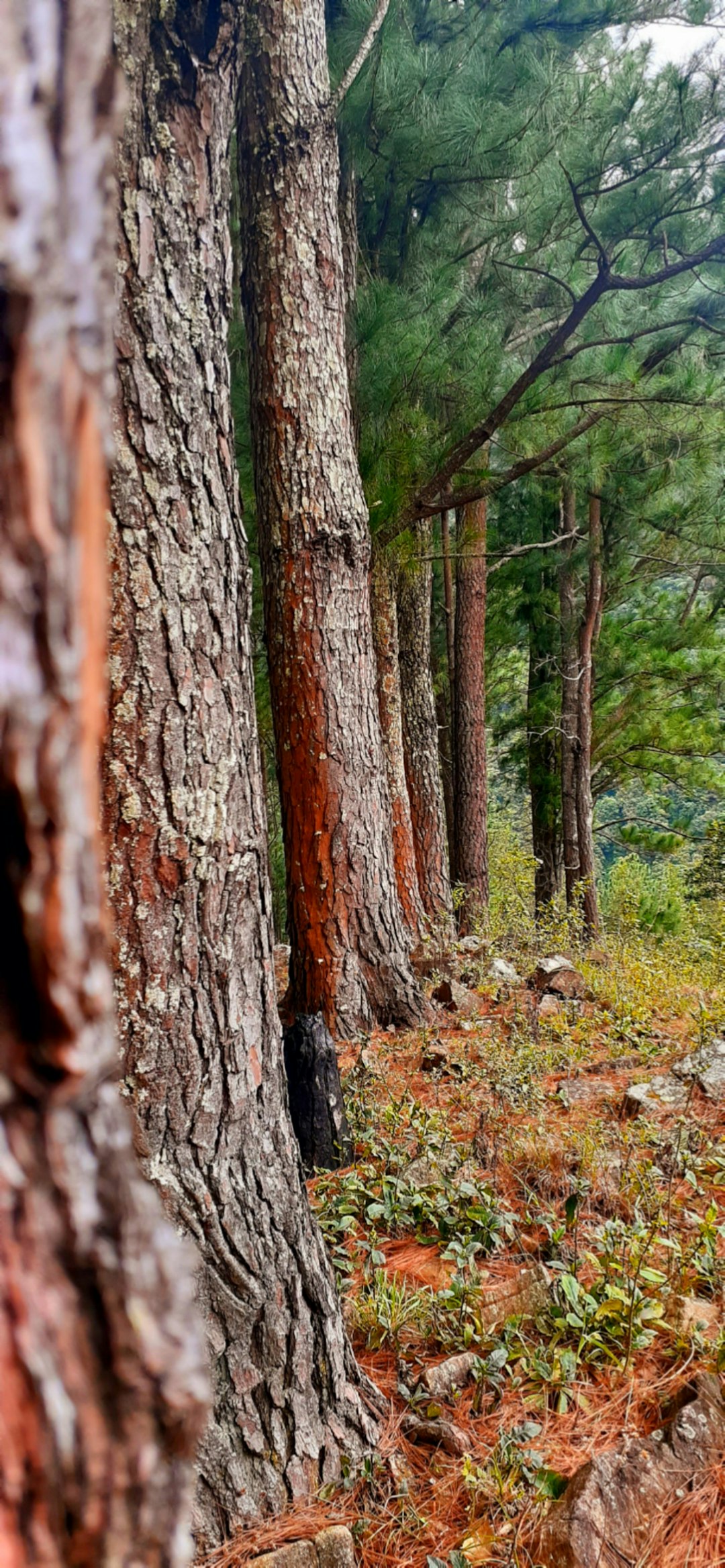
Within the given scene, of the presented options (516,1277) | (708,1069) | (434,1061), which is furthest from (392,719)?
(516,1277)

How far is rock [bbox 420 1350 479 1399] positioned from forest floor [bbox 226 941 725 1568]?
0.7 inches

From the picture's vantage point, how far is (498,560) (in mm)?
9812

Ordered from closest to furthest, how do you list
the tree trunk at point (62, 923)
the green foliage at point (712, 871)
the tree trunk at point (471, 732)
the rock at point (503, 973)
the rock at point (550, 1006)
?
the tree trunk at point (62, 923) → the rock at point (550, 1006) → the rock at point (503, 973) → the tree trunk at point (471, 732) → the green foliage at point (712, 871)

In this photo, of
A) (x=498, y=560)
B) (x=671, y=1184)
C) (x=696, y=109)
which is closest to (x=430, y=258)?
(x=696, y=109)

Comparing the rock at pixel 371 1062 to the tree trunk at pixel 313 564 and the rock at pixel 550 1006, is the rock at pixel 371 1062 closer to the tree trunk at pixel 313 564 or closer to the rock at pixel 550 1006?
the tree trunk at pixel 313 564

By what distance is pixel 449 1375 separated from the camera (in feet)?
5.92

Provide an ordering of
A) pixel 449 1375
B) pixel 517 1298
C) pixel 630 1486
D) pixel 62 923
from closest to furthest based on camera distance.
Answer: pixel 62 923 → pixel 630 1486 → pixel 449 1375 → pixel 517 1298

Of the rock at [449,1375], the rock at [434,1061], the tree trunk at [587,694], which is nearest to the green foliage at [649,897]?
the tree trunk at [587,694]

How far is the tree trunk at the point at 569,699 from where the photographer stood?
8.84m

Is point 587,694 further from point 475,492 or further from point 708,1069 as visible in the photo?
point 708,1069

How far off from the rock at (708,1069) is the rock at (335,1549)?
6.65 ft

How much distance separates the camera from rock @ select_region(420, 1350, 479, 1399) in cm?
177

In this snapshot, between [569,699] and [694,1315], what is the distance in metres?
7.47

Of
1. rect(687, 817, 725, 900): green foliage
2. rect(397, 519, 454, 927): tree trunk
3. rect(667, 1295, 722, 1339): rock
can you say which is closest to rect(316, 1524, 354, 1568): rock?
rect(667, 1295, 722, 1339): rock
